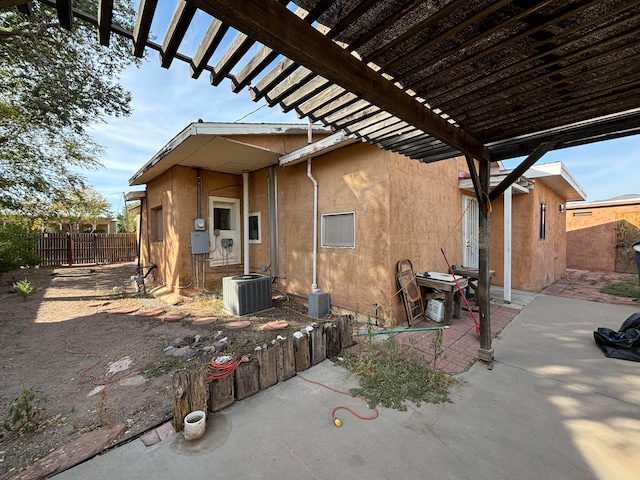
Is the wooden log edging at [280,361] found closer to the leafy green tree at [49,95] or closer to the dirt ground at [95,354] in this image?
the dirt ground at [95,354]

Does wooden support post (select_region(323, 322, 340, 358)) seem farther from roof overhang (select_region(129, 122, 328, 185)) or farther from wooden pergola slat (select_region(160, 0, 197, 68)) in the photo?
roof overhang (select_region(129, 122, 328, 185))

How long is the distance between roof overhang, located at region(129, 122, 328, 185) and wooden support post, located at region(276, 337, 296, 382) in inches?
162

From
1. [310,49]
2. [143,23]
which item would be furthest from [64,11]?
[310,49]

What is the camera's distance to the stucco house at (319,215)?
5023mm

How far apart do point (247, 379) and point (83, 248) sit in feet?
54.7

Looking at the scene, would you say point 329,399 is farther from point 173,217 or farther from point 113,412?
point 173,217

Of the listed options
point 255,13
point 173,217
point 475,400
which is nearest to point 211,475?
point 475,400

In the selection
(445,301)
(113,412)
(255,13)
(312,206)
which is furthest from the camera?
(312,206)

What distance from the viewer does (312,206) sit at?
20.4 ft

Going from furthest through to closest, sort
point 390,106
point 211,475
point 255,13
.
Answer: point 390,106 < point 211,475 < point 255,13

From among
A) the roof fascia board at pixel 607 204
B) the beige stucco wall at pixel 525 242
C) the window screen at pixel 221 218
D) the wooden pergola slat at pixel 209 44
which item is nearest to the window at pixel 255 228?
the window screen at pixel 221 218

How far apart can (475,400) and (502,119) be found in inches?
118

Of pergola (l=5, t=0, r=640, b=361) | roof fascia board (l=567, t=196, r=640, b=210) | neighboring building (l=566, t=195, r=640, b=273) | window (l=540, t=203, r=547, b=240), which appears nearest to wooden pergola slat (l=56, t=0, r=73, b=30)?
pergola (l=5, t=0, r=640, b=361)

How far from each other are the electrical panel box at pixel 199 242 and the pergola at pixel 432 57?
18.1 ft
